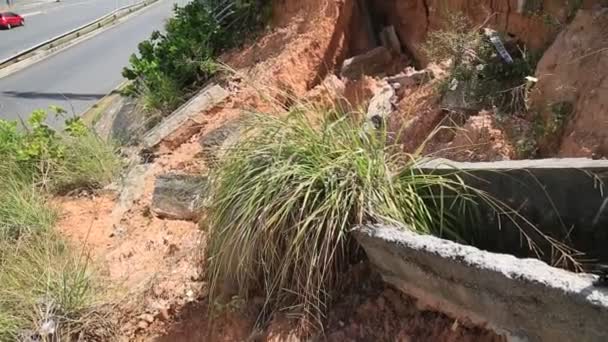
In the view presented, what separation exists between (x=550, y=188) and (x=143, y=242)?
333 cm

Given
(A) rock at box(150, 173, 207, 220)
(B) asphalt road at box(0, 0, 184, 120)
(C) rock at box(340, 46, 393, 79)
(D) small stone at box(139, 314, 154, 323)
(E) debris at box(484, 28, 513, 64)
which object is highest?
(E) debris at box(484, 28, 513, 64)

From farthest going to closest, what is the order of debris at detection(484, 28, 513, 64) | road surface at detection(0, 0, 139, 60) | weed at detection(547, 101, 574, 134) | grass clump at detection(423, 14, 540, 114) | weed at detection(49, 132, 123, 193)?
road surface at detection(0, 0, 139, 60) < weed at detection(49, 132, 123, 193) < debris at detection(484, 28, 513, 64) < grass clump at detection(423, 14, 540, 114) < weed at detection(547, 101, 574, 134)

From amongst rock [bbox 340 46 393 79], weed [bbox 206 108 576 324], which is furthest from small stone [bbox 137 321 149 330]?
rock [bbox 340 46 393 79]

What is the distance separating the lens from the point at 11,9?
103ft

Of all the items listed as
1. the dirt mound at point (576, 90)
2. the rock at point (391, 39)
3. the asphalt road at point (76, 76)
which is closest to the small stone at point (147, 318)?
the dirt mound at point (576, 90)

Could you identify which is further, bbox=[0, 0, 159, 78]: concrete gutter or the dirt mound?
bbox=[0, 0, 159, 78]: concrete gutter

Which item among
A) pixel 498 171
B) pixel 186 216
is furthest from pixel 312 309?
pixel 186 216

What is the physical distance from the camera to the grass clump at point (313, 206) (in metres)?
3.38

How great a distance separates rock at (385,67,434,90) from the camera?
5.36 m

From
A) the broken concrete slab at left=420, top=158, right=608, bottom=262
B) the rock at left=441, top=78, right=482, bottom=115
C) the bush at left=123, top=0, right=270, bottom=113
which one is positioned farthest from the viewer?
the bush at left=123, top=0, right=270, bottom=113

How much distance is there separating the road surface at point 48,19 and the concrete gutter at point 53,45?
69 cm

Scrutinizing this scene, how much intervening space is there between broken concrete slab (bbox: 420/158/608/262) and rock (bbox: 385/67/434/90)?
203cm

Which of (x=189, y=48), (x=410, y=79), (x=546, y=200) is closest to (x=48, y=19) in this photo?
(x=189, y=48)

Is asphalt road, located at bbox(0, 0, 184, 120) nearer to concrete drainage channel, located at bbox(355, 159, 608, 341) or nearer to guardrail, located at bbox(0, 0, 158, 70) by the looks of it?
guardrail, located at bbox(0, 0, 158, 70)
